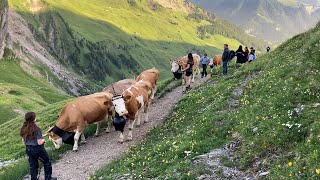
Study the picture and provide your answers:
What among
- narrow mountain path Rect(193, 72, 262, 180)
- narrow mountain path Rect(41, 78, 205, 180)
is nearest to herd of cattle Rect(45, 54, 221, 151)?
narrow mountain path Rect(41, 78, 205, 180)

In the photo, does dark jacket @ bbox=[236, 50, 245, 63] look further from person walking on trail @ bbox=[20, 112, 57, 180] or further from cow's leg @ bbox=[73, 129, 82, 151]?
person walking on trail @ bbox=[20, 112, 57, 180]

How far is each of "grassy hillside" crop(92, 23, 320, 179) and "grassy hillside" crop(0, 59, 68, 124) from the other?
146ft

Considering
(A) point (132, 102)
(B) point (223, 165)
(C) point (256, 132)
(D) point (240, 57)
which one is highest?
(D) point (240, 57)

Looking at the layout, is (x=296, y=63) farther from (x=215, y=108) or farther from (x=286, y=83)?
(x=215, y=108)

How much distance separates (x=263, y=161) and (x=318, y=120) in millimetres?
2627

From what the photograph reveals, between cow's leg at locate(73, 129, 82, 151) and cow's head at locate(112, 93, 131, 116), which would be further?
cow's leg at locate(73, 129, 82, 151)

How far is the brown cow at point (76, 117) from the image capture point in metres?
25.4

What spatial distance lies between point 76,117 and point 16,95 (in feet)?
185

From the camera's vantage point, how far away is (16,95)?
253ft

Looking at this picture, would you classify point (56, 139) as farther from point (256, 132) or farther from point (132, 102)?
point (256, 132)

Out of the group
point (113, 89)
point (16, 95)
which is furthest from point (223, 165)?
point (16, 95)

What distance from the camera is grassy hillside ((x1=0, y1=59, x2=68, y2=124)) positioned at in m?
63.8

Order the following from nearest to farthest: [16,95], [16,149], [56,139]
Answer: [56,139] < [16,149] < [16,95]

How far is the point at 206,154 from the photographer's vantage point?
55.8 feet
